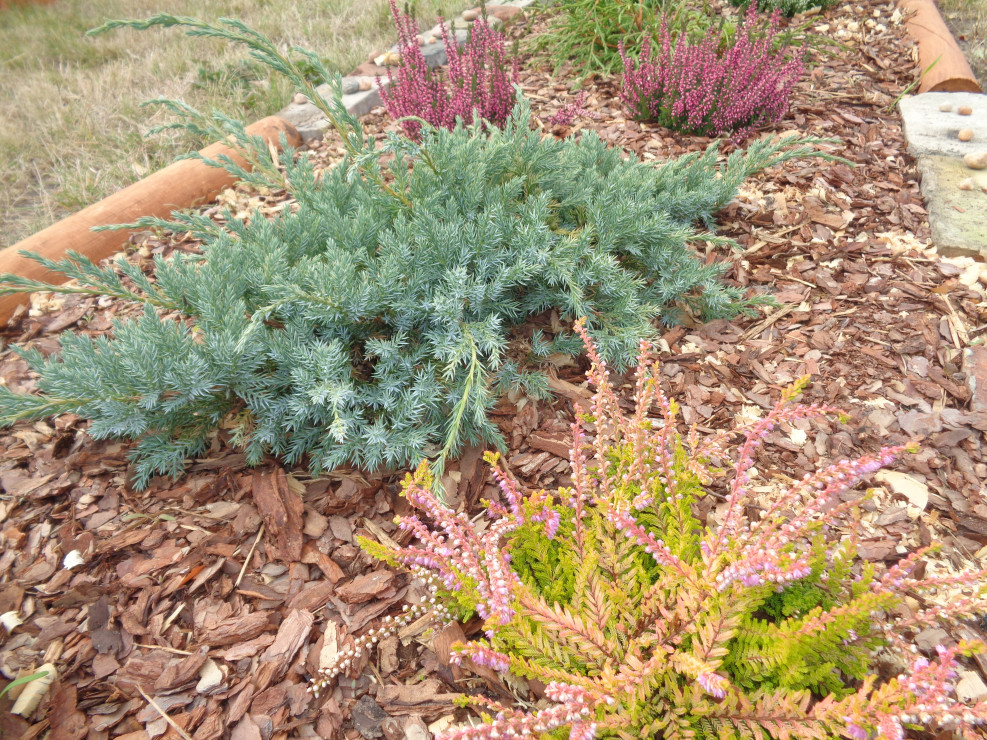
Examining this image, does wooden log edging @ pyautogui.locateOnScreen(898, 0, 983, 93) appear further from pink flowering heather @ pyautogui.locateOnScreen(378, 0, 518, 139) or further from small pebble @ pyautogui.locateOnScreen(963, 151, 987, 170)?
pink flowering heather @ pyautogui.locateOnScreen(378, 0, 518, 139)

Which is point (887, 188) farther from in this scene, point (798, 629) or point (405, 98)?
point (798, 629)

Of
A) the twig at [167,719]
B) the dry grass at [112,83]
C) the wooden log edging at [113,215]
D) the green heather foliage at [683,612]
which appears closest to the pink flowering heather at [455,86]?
the wooden log edging at [113,215]

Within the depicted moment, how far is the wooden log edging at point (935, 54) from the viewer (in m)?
4.01

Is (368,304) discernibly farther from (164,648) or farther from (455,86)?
(455,86)

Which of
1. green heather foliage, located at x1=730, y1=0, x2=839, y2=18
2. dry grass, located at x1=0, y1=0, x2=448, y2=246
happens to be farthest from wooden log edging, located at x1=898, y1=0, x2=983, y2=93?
dry grass, located at x1=0, y1=0, x2=448, y2=246

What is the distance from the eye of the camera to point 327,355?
175cm

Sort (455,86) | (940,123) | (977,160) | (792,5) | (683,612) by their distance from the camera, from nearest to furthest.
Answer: (683,612) → (977,160) → (455,86) → (940,123) → (792,5)

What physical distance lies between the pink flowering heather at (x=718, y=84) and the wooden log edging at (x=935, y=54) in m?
1.30

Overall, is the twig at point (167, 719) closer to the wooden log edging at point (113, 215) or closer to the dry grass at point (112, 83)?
the wooden log edging at point (113, 215)

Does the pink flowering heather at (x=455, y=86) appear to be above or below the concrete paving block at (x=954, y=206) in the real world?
above

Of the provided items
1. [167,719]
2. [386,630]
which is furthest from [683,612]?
[167,719]

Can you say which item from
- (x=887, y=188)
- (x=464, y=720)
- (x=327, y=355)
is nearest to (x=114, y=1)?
(x=327, y=355)

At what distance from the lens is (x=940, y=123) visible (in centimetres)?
355

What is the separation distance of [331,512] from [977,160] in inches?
148
